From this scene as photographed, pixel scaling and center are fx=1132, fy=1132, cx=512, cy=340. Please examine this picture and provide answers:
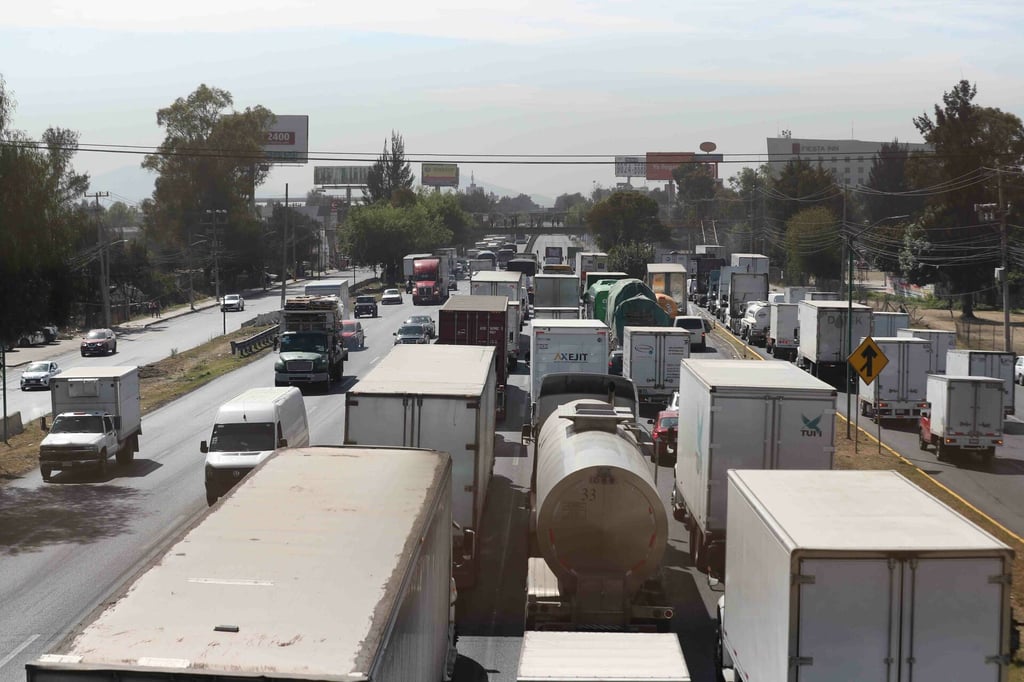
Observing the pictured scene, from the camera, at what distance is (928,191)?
8838 centimetres

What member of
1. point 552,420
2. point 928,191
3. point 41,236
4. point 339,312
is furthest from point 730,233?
point 552,420

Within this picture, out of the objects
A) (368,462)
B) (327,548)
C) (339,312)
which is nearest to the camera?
(327,548)

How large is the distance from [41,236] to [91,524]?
1216 cm

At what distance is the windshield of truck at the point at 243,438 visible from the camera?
85.3ft

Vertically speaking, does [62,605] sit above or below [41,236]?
below

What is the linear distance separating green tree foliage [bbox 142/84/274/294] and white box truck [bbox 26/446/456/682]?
351ft

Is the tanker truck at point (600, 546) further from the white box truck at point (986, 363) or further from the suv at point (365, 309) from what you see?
the suv at point (365, 309)

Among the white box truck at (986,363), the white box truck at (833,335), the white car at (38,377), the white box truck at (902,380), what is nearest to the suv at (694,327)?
the white box truck at (833,335)

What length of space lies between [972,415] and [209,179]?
4014 inches

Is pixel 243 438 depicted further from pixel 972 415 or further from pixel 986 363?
pixel 986 363

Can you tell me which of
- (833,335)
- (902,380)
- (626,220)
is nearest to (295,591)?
(902,380)

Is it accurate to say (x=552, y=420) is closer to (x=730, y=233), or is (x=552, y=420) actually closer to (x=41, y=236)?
(x=41, y=236)

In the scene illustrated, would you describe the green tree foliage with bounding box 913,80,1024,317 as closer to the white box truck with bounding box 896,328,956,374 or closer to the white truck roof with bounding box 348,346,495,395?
the white box truck with bounding box 896,328,956,374

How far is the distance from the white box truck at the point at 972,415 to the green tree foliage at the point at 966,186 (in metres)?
53.7
